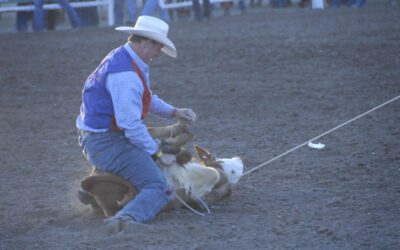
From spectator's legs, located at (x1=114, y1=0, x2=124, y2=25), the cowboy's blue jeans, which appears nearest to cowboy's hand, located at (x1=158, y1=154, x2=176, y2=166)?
the cowboy's blue jeans

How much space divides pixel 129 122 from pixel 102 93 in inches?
12.2

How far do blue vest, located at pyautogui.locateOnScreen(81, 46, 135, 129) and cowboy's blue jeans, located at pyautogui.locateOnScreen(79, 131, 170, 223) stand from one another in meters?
0.10

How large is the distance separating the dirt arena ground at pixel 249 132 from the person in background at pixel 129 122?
23 cm

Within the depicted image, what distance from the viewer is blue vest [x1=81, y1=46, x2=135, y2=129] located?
5.98m

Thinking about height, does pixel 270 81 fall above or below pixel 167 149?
below

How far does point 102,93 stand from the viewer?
606 cm

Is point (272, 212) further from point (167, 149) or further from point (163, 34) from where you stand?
point (163, 34)

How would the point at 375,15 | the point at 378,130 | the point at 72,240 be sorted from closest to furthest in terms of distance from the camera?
the point at 72,240 < the point at 378,130 < the point at 375,15

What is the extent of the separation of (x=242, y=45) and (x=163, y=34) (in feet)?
27.0

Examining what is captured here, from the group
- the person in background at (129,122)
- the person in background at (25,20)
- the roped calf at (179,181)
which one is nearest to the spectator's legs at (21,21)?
the person in background at (25,20)

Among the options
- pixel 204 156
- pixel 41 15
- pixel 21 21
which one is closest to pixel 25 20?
pixel 21 21

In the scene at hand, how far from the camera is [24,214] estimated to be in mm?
6383

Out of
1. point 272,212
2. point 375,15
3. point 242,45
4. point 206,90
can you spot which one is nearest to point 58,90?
point 206,90

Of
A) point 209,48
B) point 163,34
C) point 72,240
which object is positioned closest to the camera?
point 72,240
